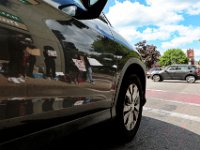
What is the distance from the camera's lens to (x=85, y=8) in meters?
3.14

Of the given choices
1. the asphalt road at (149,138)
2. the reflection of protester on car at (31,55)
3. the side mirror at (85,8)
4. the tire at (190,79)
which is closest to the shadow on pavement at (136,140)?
the asphalt road at (149,138)

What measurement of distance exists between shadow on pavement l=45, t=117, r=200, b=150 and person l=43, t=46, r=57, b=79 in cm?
125

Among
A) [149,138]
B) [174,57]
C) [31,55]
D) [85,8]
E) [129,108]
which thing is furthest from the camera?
[174,57]

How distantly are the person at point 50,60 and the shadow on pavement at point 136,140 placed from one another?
49.0 inches

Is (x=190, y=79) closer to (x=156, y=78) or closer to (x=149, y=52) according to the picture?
(x=156, y=78)

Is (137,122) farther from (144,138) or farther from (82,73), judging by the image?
(82,73)

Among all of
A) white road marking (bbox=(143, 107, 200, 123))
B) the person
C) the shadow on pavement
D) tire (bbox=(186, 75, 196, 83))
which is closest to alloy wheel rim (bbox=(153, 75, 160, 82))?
tire (bbox=(186, 75, 196, 83))

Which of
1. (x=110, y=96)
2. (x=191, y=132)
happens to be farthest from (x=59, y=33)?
(x=191, y=132)

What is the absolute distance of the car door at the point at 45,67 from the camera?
2.12 metres

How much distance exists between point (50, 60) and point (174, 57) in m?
125

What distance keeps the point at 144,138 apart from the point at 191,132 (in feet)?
2.92

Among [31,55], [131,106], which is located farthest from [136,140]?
[31,55]

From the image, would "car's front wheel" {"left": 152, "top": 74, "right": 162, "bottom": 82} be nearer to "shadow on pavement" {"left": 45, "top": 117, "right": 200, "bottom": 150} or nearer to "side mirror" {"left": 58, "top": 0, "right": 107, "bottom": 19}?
"shadow on pavement" {"left": 45, "top": 117, "right": 200, "bottom": 150}

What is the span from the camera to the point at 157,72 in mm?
31141
